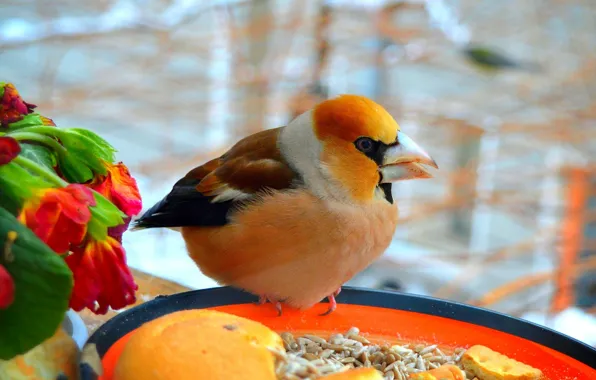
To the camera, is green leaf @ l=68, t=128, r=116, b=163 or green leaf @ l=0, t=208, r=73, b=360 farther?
green leaf @ l=68, t=128, r=116, b=163

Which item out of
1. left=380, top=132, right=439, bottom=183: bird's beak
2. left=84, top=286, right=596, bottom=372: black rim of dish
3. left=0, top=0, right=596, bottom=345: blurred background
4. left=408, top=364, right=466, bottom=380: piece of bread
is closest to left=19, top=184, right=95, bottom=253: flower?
left=84, top=286, right=596, bottom=372: black rim of dish

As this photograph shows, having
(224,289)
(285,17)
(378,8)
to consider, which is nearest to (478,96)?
(378,8)

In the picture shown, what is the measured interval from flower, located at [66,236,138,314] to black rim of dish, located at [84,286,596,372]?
63mm

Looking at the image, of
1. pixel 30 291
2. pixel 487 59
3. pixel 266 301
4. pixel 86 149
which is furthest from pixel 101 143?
pixel 487 59

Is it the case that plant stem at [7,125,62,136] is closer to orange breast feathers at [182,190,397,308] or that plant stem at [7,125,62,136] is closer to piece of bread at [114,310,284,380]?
piece of bread at [114,310,284,380]

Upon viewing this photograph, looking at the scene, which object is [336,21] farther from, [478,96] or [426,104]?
[478,96]

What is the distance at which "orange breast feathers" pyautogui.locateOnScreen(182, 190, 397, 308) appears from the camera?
671 mm

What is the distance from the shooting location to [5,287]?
344 millimetres

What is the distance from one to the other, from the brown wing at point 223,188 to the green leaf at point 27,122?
268 mm

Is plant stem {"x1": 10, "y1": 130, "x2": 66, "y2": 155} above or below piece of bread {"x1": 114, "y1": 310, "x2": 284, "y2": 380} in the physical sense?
above

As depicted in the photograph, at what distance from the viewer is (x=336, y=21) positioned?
1.88 metres

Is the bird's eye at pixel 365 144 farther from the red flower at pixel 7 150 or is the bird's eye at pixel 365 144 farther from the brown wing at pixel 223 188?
the red flower at pixel 7 150

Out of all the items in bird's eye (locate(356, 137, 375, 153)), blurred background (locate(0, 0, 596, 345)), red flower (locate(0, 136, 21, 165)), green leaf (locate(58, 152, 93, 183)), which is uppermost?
red flower (locate(0, 136, 21, 165))

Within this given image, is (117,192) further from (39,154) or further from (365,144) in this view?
(365,144)
